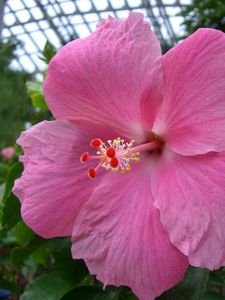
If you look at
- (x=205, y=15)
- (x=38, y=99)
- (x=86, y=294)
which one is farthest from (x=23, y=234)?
(x=205, y=15)

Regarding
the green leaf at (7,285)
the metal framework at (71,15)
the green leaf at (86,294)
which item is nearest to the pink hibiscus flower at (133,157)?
the green leaf at (86,294)

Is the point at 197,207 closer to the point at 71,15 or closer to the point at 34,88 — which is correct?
the point at 34,88

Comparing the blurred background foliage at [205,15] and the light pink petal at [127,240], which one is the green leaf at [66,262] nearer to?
the light pink petal at [127,240]

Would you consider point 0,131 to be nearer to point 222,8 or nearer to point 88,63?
point 222,8

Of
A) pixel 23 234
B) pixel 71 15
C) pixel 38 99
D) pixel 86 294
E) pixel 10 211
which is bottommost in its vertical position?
pixel 71 15

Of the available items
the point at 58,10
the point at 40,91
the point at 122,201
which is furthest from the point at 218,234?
the point at 58,10

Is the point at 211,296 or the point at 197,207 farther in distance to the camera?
the point at 211,296
